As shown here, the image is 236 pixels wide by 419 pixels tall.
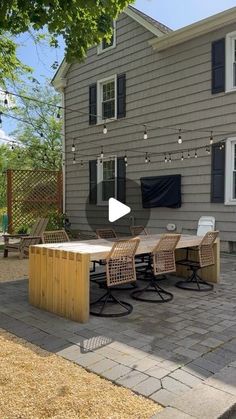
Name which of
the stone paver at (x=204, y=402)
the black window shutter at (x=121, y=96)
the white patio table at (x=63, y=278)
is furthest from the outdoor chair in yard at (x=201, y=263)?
the black window shutter at (x=121, y=96)

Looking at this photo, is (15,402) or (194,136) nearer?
(15,402)

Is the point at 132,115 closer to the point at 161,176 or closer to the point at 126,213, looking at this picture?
the point at 161,176

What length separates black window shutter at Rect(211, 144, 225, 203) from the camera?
8859 millimetres

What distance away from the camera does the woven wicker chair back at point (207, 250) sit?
5.63 m

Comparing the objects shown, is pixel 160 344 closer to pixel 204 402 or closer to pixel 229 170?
pixel 204 402

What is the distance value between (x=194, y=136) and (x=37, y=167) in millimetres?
17219

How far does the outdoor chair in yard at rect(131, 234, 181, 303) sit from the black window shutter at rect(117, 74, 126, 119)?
22.7ft

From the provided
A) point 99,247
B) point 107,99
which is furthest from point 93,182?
point 99,247

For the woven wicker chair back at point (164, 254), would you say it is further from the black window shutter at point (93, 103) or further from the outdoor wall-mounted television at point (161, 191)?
the black window shutter at point (93, 103)

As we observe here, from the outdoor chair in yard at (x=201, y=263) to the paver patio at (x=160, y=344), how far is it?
485 millimetres

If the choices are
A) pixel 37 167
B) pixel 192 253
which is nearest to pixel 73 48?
pixel 192 253

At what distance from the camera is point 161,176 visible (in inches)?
401

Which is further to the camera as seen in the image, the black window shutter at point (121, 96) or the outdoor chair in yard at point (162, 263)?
the black window shutter at point (121, 96)

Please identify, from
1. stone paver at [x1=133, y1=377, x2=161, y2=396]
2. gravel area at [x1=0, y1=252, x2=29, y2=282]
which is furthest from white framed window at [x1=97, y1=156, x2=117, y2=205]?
stone paver at [x1=133, y1=377, x2=161, y2=396]
